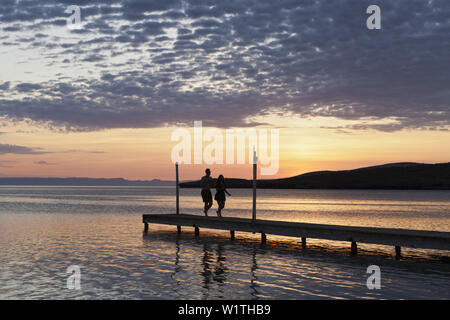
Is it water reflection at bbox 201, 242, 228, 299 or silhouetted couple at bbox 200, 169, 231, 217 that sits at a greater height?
silhouetted couple at bbox 200, 169, 231, 217

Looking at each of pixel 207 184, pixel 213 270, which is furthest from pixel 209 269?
pixel 207 184

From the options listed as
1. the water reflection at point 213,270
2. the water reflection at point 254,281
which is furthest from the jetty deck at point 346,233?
the water reflection at point 254,281

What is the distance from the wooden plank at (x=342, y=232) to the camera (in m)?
16.6

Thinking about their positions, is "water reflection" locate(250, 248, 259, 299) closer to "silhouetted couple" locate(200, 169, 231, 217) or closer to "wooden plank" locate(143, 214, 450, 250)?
"wooden plank" locate(143, 214, 450, 250)

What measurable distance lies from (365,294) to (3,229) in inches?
1013

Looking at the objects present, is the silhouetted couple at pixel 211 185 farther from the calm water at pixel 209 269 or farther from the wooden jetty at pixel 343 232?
the calm water at pixel 209 269

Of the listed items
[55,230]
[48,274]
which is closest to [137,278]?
[48,274]

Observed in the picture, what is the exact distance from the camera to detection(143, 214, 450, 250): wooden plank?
16.6m

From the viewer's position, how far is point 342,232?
740 inches

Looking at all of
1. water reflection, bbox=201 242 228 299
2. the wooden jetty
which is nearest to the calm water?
water reflection, bbox=201 242 228 299

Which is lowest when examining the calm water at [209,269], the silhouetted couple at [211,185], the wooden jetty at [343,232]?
the calm water at [209,269]
